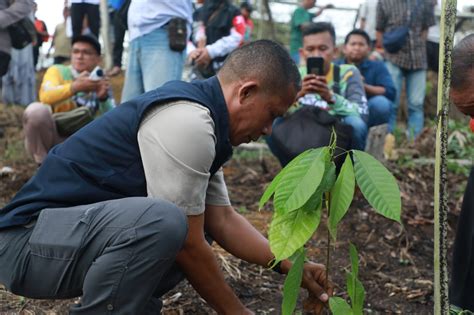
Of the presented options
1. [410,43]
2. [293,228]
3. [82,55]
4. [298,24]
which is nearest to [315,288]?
[293,228]

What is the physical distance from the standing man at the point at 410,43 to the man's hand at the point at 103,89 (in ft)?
9.29

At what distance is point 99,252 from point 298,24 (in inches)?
216

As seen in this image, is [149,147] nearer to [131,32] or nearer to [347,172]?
[347,172]

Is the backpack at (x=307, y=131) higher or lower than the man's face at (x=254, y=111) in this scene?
lower

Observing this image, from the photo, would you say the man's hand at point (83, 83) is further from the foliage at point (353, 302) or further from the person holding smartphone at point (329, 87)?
the foliage at point (353, 302)

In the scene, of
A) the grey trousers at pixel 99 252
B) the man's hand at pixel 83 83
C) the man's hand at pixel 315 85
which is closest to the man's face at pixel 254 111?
the grey trousers at pixel 99 252

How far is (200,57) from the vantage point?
503 cm

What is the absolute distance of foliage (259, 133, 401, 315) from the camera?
5.57 ft

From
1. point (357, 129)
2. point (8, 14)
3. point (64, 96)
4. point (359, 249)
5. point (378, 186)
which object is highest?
point (8, 14)

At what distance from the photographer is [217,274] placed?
224cm

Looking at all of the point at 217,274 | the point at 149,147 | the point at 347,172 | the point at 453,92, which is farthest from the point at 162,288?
the point at 453,92

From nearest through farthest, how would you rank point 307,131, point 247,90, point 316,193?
point 316,193, point 247,90, point 307,131

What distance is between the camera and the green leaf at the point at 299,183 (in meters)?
1.71

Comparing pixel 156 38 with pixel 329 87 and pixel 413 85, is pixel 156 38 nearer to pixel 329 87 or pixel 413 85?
pixel 329 87
